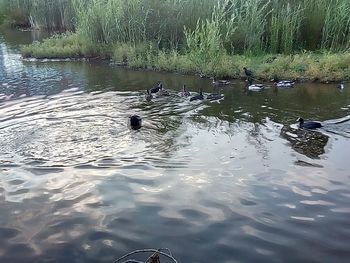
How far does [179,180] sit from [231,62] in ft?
28.4

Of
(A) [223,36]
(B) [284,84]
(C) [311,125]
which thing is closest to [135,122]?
(C) [311,125]

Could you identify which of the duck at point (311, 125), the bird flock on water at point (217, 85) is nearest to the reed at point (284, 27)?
the bird flock on water at point (217, 85)

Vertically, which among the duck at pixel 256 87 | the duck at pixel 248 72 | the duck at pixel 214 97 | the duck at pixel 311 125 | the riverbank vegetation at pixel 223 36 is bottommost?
the duck at pixel 311 125

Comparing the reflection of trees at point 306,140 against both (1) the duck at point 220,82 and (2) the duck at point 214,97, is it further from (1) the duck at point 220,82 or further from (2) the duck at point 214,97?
(1) the duck at point 220,82

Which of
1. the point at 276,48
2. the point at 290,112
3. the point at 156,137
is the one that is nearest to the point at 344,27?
the point at 276,48

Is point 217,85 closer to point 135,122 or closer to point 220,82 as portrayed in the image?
point 220,82

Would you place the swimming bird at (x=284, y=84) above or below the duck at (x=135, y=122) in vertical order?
above

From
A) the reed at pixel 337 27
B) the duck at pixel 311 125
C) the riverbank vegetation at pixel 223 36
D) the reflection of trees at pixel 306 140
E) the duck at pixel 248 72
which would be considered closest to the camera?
the reflection of trees at pixel 306 140

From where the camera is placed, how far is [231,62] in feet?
49.3

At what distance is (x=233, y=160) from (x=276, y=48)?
9.47 m

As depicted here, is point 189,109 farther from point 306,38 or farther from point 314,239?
point 306,38

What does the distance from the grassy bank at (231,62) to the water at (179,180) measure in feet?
5.66

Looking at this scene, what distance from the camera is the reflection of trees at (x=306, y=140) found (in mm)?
8391

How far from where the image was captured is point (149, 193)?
689 centimetres
